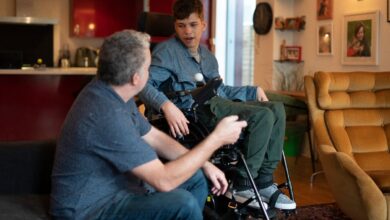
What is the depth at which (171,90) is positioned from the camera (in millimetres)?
2791

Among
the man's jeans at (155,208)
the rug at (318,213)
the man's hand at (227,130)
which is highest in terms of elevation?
the man's hand at (227,130)

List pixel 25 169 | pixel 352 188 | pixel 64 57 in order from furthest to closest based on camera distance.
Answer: pixel 64 57
pixel 352 188
pixel 25 169

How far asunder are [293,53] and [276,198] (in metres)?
3.02

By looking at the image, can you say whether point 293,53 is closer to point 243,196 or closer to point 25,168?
point 243,196

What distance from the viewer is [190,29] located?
276cm

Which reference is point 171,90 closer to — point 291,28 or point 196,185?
point 196,185

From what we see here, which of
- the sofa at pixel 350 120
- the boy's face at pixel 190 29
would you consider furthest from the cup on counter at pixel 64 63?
the boy's face at pixel 190 29

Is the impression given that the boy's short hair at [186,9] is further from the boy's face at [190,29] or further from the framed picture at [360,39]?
the framed picture at [360,39]

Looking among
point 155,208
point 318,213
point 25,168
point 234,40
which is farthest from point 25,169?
point 234,40

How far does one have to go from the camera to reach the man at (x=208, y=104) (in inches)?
98.1

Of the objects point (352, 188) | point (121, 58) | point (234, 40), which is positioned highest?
point (234, 40)

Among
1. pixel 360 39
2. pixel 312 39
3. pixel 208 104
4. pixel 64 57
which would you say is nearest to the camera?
pixel 208 104

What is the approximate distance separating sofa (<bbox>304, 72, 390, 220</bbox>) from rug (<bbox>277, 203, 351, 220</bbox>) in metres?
0.27

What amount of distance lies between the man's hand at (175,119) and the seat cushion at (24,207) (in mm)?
653
